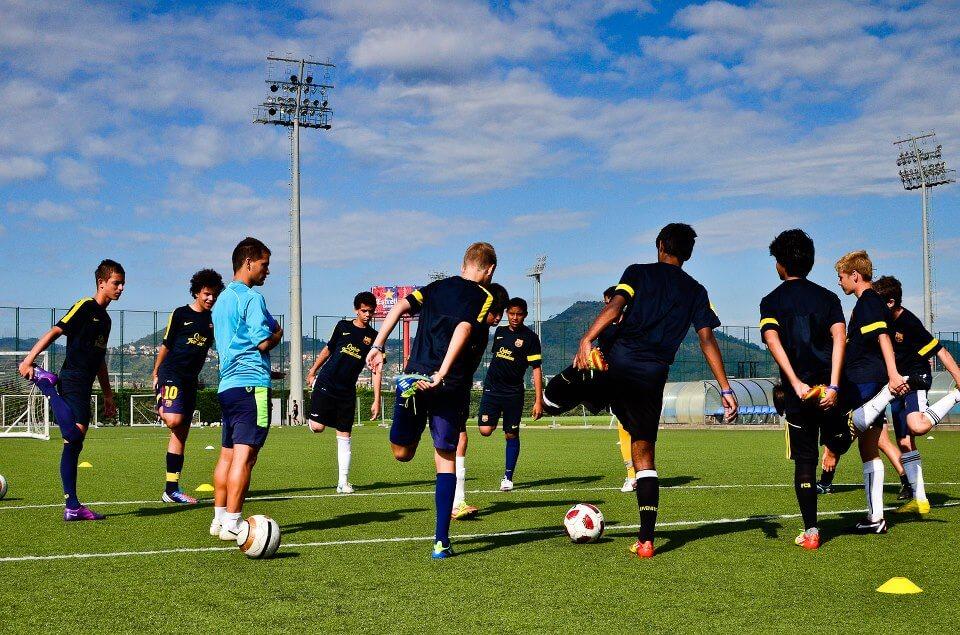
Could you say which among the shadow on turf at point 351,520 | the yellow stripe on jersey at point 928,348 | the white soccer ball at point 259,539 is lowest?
the shadow on turf at point 351,520

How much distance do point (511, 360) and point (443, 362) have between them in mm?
4651

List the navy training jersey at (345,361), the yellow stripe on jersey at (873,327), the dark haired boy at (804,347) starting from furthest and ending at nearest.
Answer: the navy training jersey at (345,361) → the yellow stripe on jersey at (873,327) → the dark haired boy at (804,347)

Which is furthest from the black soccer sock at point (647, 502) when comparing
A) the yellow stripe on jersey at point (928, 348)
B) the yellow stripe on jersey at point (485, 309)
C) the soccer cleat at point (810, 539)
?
the yellow stripe on jersey at point (928, 348)

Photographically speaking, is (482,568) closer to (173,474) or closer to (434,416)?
(434,416)

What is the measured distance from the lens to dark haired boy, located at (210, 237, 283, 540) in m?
6.73

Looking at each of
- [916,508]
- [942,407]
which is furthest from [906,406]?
[916,508]

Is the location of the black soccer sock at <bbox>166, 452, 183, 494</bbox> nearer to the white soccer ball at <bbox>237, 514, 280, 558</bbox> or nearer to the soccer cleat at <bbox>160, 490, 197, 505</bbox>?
the soccer cleat at <bbox>160, 490, 197, 505</bbox>

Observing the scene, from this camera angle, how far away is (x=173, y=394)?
9391 millimetres

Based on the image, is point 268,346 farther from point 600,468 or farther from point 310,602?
point 600,468

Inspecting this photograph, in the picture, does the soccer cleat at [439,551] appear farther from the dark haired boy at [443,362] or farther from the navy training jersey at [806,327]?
the navy training jersey at [806,327]

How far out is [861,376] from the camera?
305 inches

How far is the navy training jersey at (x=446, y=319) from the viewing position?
6.40 meters

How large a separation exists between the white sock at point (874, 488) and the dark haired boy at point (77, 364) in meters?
6.20

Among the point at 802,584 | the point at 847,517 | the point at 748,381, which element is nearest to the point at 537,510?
the point at 847,517
